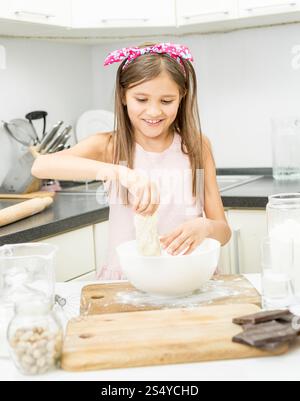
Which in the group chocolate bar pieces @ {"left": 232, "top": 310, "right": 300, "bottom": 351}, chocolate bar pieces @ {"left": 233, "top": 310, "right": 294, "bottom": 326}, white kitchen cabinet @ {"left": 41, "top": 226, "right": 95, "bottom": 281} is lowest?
white kitchen cabinet @ {"left": 41, "top": 226, "right": 95, "bottom": 281}

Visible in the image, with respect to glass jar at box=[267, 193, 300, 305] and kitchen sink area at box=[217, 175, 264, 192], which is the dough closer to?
glass jar at box=[267, 193, 300, 305]

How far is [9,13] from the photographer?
2408 millimetres

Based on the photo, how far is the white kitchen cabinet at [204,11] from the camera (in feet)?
8.68

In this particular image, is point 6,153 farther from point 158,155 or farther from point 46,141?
point 158,155

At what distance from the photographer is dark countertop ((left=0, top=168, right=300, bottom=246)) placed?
202 cm

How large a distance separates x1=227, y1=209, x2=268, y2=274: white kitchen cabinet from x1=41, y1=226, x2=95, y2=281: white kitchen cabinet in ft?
1.84

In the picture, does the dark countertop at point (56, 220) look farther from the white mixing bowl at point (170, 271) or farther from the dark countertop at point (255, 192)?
the white mixing bowl at point (170, 271)

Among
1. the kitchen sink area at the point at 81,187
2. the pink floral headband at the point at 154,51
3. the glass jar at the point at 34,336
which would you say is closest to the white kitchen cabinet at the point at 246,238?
the kitchen sink area at the point at 81,187

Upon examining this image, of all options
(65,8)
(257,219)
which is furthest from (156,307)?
(65,8)

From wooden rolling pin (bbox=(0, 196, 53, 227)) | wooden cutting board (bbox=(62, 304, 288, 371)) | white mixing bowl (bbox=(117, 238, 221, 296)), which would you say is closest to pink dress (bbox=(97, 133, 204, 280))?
wooden rolling pin (bbox=(0, 196, 53, 227))

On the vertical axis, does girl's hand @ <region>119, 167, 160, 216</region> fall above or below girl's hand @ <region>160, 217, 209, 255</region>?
above
